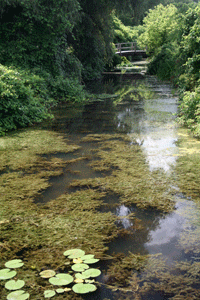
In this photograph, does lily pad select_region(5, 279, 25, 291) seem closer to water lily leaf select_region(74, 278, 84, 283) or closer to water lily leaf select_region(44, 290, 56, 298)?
water lily leaf select_region(44, 290, 56, 298)

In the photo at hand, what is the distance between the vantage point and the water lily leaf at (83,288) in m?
1.95

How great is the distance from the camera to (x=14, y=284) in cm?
200

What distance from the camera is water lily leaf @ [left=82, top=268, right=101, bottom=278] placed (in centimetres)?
209

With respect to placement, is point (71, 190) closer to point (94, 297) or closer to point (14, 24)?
point (94, 297)

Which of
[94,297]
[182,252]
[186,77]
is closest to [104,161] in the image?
[182,252]

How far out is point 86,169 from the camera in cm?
420

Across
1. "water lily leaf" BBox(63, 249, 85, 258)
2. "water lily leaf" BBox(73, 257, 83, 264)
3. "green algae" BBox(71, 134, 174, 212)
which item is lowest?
"water lily leaf" BBox(73, 257, 83, 264)

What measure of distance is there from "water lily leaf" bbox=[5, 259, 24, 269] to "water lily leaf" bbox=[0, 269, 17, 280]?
48mm

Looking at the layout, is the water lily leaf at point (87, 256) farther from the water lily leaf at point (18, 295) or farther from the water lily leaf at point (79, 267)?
the water lily leaf at point (18, 295)

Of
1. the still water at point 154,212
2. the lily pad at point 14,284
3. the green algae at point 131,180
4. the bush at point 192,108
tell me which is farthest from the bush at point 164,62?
the lily pad at point 14,284

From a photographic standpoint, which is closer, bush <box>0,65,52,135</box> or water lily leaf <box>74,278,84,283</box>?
water lily leaf <box>74,278,84,283</box>

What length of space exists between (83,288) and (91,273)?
0.52 feet

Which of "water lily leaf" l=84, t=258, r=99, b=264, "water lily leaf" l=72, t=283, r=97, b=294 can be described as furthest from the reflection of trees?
"water lily leaf" l=72, t=283, r=97, b=294

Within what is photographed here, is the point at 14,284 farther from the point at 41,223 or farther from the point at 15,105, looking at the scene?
the point at 15,105
